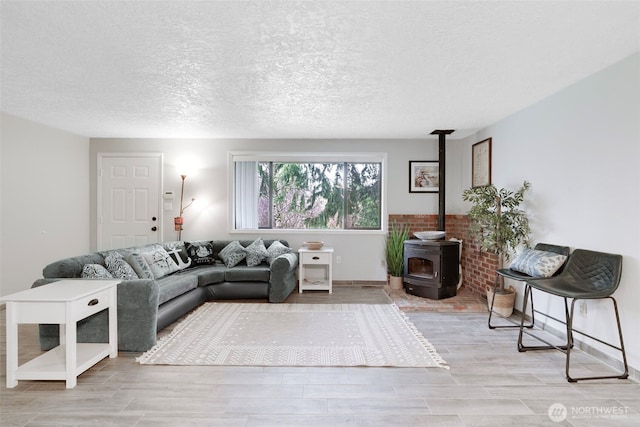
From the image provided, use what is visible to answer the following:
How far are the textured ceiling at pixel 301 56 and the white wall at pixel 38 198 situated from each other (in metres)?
0.56

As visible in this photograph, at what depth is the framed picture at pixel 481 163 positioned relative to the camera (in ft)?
14.5

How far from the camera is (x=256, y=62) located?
2.51 m

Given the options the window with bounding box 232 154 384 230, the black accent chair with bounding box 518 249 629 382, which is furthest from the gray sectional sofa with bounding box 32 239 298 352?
the black accent chair with bounding box 518 249 629 382

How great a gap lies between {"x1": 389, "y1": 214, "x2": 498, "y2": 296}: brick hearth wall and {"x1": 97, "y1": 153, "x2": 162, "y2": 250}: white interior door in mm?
3821

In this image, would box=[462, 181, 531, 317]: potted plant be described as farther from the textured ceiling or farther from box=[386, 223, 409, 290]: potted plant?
box=[386, 223, 409, 290]: potted plant

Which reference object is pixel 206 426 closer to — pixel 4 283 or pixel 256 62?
pixel 256 62

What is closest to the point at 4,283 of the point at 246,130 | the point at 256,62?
the point at 246,130

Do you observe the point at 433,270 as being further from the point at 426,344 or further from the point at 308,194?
the point at 308,194

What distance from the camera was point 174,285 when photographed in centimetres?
352

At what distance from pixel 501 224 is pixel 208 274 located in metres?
3.49

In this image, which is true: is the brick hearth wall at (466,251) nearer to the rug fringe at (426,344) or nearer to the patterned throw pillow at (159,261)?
the rug fringe at (426,344)

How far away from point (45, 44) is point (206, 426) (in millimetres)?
2686

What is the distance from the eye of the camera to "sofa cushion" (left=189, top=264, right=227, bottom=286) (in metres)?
4.16

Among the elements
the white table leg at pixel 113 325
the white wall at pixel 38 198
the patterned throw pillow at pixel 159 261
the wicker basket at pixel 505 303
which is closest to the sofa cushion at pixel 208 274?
the patterned throw pillow at pixel 159 261
